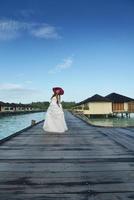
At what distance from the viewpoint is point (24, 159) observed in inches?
256

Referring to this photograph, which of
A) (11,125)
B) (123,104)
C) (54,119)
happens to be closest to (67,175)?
(54,119)

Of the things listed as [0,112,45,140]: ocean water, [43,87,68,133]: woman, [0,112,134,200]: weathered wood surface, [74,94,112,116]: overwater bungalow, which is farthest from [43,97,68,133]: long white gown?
[74,94,112,116]: overwater bungalow

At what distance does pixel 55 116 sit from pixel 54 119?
0.15 m

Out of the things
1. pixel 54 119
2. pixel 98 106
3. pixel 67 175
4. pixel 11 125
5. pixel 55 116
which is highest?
pixel 98 106

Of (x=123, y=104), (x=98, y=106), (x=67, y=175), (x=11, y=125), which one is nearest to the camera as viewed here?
(x=67, y=175)

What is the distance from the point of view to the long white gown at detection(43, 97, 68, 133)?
543 inches

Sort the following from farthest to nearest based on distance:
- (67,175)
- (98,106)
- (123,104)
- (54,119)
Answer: (123,104), (98,106), (54,119), (67,175)

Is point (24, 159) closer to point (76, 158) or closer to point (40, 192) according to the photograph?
point (76, 158)

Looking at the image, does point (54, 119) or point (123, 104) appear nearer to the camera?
point (54, 119)

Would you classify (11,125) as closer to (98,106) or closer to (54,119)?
(98,106)

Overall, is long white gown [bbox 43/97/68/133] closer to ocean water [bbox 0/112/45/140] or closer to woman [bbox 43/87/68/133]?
woman [bbox 43/87/68/133]

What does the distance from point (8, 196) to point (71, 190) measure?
788 mm

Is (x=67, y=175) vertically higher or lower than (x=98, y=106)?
lower

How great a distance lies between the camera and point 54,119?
45.6 ft
